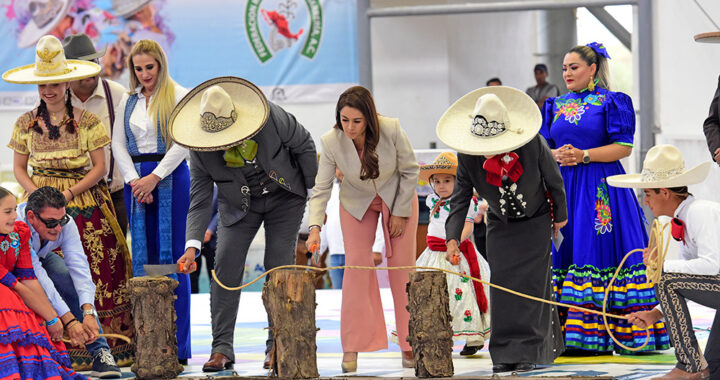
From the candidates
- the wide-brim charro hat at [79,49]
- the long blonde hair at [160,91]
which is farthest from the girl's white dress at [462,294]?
the wide-brim charro hat at [79,49]

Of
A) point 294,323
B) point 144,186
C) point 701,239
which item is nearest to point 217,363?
point 294,323

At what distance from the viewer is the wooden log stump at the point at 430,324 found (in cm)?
435

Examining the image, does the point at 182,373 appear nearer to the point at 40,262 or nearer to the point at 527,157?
the point at 40,262

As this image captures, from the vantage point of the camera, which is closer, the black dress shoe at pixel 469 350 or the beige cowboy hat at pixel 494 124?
the beige cowboy hat at pixel 494 124

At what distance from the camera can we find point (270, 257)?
5172mm

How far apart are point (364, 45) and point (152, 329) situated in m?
6.47

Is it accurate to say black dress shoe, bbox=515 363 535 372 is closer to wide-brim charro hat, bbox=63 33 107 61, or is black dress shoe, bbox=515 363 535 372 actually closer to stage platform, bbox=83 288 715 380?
stage platform, bbox=83 288 715 380

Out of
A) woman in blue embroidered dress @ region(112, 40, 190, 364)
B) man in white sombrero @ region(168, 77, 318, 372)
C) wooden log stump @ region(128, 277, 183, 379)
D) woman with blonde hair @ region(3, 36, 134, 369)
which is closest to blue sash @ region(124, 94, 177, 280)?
woman in blue embroidered dress @ region(112, 40, 190, 364)

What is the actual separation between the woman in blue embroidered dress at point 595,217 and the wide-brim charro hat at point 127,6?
7.03 metres

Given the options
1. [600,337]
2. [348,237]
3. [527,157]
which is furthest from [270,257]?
[600,337]

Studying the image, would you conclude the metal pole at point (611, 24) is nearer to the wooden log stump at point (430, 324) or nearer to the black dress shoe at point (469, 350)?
the black dress shoe at point (469, 350)

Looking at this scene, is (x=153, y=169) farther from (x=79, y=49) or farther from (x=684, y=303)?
(x=684, y=303)

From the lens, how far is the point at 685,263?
13.9ft

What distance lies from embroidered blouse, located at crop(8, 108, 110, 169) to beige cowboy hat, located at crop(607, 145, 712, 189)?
8.94 ft
